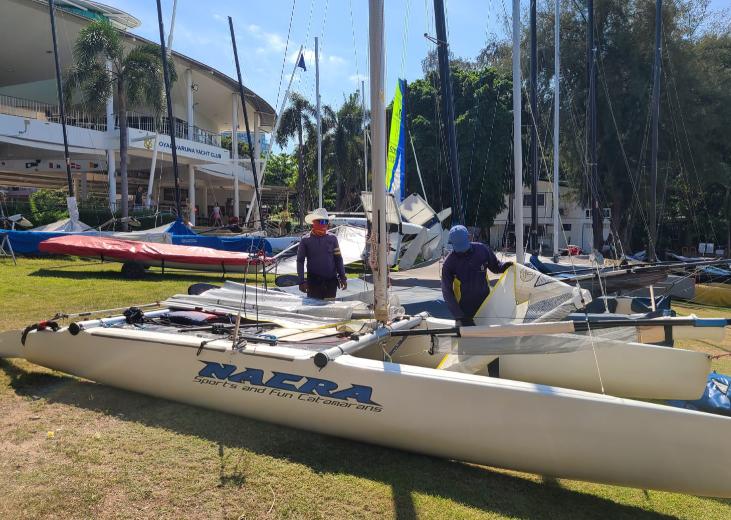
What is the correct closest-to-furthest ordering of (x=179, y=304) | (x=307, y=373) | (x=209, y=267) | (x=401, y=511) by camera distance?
(x=401, y=511)
(x=307, y=373)
(x=179, y=304)
(x=209, y=267)

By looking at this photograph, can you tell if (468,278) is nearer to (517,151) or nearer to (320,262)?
(320,262)

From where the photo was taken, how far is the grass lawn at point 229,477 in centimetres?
276

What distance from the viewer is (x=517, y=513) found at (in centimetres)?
287

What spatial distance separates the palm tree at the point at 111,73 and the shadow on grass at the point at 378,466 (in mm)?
16739

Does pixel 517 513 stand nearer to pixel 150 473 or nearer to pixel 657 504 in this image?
pixel 657 504

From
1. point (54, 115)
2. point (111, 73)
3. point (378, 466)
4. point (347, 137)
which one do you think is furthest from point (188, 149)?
point (378, 466)

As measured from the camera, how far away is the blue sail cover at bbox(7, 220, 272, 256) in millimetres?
12727

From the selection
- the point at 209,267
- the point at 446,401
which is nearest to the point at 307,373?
the point at 446,401

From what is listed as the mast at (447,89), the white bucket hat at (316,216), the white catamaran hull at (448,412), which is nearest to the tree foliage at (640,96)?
the mast at (447,89)

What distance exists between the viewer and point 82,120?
23.2 meters

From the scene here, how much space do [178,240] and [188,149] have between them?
45.5 feet

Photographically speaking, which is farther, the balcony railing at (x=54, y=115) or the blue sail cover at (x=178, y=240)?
the balcony railing at (x=54, y=115)

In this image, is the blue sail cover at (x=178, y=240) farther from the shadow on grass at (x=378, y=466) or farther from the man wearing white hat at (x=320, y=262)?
the shadow on grass at (x=378, y=466)

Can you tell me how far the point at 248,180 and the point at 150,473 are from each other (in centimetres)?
3437
